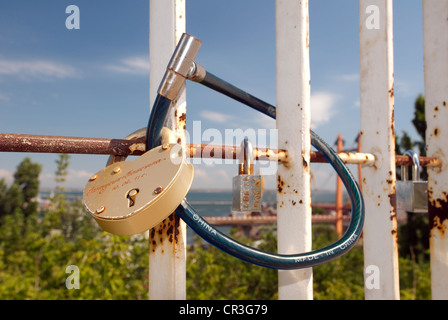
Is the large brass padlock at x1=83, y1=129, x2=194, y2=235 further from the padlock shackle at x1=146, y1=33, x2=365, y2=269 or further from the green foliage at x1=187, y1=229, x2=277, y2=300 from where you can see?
the green foliage at x1=187, y1=229, x2=277, y2=300

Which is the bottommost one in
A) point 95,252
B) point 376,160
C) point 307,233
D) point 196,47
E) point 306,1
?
point 95,252

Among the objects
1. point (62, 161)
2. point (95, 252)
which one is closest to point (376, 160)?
point (95, 252)

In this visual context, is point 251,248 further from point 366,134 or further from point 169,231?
point 366,134

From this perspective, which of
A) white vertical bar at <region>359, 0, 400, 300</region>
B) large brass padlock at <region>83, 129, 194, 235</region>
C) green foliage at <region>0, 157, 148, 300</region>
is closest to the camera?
large brass padlock at <region>83, 129, 194, 235</region>

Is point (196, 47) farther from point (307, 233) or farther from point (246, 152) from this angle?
point (307, 233)

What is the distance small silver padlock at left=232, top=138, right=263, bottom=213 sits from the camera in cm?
81

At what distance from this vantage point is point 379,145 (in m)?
1.26

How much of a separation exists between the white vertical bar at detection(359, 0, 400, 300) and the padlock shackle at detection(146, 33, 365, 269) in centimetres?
34

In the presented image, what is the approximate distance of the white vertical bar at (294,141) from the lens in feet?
3.20

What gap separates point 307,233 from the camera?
977 mm

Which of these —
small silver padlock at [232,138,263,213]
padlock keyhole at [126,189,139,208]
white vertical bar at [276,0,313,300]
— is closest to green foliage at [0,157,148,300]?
white vertical bar at [276,0,313,300]

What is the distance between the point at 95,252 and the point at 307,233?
77.5 inches

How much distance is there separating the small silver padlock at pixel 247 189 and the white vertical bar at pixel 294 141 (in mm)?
171

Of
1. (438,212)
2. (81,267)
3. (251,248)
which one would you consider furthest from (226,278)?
(251,248)
